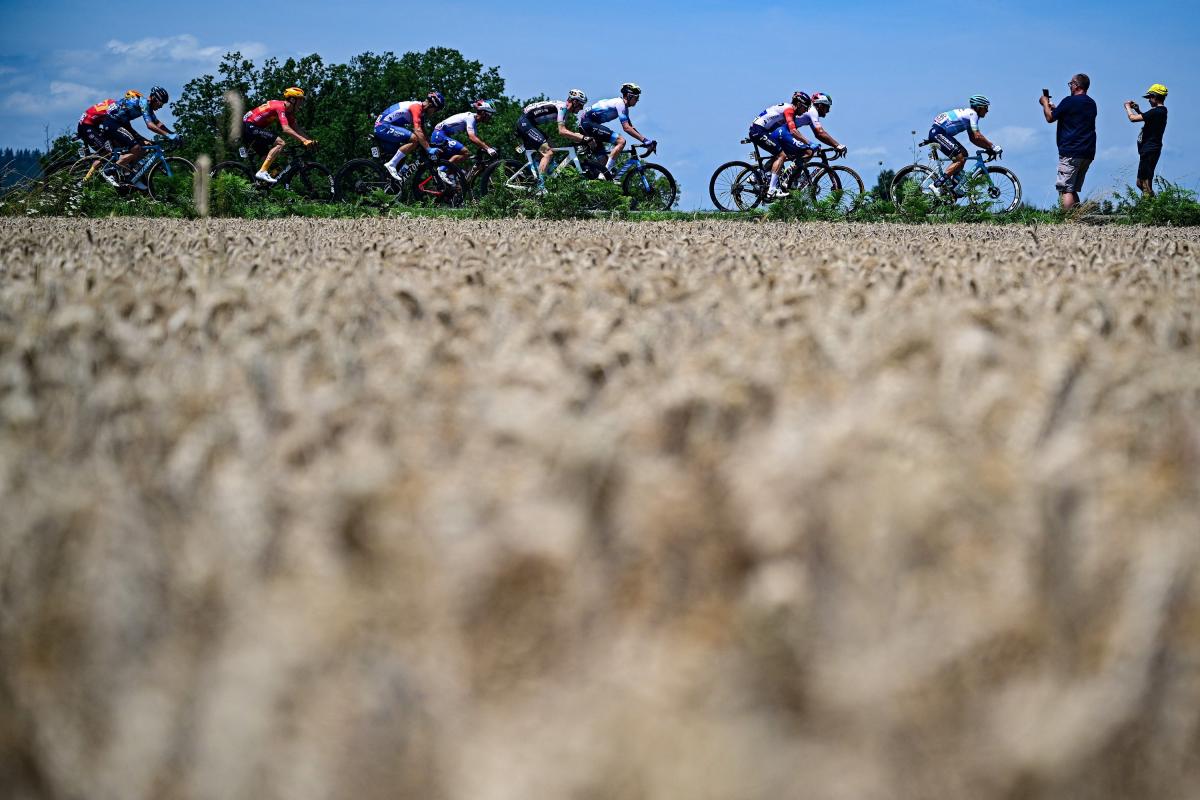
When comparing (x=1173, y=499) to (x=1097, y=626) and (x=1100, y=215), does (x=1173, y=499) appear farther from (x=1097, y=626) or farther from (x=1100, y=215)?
(x=1100, y=215)

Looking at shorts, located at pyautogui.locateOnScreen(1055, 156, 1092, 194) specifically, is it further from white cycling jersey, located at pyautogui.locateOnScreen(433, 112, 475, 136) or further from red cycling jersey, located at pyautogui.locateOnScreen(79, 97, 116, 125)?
red cycling jersey, located at pyautogui.locateOnScreen(79, 97, 116, 125)

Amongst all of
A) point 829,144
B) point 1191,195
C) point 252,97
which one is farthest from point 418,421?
point 252,97

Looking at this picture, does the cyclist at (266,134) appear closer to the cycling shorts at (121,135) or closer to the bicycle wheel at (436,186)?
the cycling shorts at (121,135)

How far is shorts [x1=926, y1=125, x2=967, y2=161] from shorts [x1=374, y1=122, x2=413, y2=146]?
22.5 feet

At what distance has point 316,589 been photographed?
56cm

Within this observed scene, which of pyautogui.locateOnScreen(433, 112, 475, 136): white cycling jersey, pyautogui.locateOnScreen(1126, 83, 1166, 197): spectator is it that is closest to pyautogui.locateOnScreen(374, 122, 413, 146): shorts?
pyautogui.locateOnScreen(433, 112, 475, 136): white cycling jersey

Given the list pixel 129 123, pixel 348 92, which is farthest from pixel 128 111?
pixel 348 92

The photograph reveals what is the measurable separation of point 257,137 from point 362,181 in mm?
1839

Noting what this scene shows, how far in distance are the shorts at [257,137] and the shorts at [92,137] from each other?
3.12 m

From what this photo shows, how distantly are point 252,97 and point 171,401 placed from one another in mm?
42043

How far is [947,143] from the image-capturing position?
43.7 ft

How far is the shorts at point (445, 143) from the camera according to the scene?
14.3m

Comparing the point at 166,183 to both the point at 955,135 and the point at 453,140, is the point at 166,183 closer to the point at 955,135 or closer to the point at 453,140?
the point at 453,140

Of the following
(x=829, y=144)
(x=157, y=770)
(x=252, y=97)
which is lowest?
(x=157, y=770)
